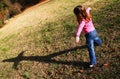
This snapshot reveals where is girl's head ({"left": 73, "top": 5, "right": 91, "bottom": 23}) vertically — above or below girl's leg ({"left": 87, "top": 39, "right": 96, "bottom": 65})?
above

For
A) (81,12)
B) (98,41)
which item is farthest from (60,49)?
(81,12)

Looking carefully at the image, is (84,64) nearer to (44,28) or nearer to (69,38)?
(69,38)

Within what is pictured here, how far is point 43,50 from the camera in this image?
10.1m

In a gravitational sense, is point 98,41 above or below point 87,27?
below

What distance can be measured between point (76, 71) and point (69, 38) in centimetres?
228

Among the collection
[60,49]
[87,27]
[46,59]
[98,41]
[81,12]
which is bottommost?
[46,59]

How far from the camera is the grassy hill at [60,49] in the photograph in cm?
803

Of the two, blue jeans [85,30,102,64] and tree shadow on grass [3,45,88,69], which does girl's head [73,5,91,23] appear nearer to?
blue jeans [85,30,102,64]

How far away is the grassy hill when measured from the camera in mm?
8031

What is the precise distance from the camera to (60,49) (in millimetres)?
9609

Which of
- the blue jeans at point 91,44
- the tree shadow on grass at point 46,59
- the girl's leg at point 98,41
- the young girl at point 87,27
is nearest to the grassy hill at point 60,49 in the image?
the tree shadow on grass at point 46,59

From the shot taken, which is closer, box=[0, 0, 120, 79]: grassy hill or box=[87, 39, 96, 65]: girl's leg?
box=[87, 39, 96, 65]: girl's leg

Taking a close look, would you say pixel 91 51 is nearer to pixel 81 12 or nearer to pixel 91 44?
pixel 91 44

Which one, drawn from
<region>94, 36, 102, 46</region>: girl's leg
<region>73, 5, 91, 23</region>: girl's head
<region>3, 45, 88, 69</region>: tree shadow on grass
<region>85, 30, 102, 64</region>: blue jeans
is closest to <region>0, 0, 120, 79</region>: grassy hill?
<region>3, 45, 88, 69</region>: tree shadow on grass
